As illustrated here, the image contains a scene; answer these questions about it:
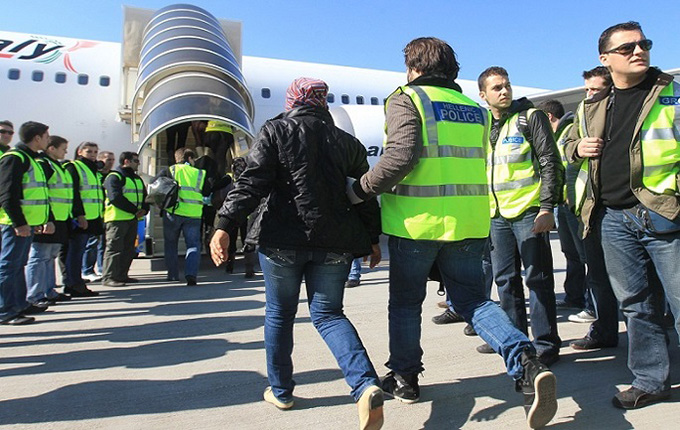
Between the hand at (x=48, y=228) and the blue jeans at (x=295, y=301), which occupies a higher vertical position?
the hand at (x=48, y=228)

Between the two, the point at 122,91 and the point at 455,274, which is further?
the point at 122,91

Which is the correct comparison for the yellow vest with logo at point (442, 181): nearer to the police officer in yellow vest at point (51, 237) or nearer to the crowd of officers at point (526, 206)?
the crowd of officers at point (526, 206)

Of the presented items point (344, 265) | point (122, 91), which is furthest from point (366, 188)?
point (122, 91)

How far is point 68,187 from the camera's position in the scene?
5145mm

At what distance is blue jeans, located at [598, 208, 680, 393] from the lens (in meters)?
2.30

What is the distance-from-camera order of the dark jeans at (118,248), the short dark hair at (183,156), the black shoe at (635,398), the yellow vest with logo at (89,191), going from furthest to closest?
the short dark hair at (183,156), the dark jeans at (118,248), the yellow vest with logo at (89,191), the black shoe at (635,398)

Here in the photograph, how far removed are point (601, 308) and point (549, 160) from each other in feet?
3.68

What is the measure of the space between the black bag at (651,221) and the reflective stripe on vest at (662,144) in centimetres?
11

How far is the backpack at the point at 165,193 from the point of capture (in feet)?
20.1

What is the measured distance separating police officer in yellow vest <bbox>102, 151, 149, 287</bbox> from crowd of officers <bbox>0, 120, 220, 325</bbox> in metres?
0.01

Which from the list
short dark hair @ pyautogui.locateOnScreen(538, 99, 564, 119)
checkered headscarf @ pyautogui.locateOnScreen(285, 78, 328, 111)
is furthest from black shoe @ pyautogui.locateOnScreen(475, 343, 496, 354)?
short dark hair @ pyautogui.locateOnScreen(538, 99, 564, 119)

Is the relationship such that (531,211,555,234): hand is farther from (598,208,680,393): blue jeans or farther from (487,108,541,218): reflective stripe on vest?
(598,208,680,393): blue jeans

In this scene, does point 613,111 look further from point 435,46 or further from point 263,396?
point 263,396

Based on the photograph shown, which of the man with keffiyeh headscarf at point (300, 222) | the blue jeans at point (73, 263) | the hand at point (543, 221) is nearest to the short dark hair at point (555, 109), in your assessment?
the hand at point (543, 221)
